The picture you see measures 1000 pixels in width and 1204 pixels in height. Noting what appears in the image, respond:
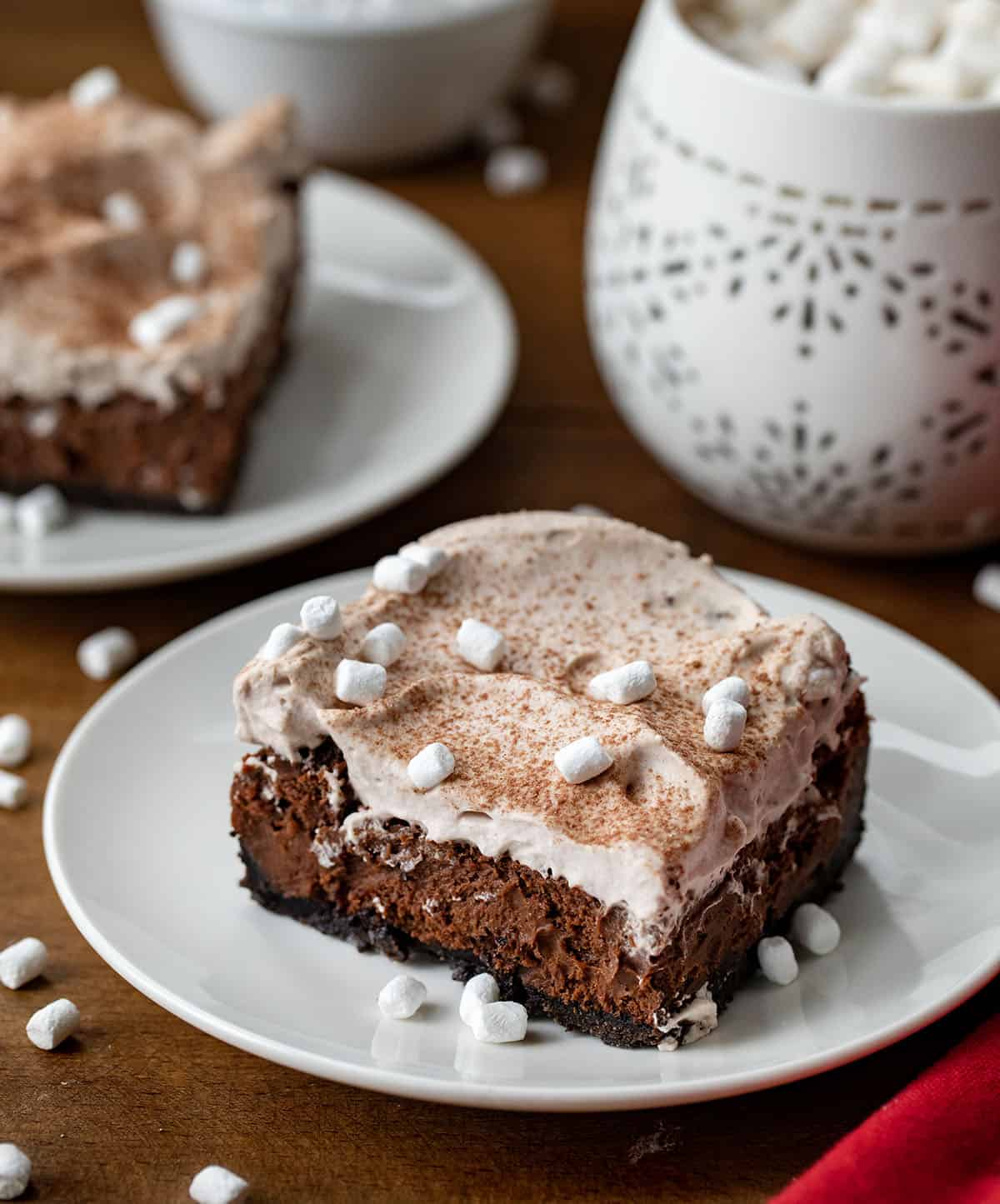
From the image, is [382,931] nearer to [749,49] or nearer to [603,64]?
[749,49]

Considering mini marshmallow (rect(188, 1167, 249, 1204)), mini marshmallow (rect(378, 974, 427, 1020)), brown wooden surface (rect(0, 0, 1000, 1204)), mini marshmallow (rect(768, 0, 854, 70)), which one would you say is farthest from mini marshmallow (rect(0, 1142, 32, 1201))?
mini marshmallow (rect(768, 0, 854, 70))

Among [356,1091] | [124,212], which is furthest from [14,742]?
[124,212]

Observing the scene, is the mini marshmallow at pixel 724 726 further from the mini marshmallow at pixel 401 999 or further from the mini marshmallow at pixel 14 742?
the mini marshmallow at pixel 14 742

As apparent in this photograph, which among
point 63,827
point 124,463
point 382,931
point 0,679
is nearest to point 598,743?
point 382,931

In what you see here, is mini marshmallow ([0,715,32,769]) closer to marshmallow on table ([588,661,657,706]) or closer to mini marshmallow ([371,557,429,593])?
mini marshmallow ([371,557,429,593])

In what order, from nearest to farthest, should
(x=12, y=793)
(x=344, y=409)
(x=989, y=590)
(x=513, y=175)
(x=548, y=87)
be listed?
(x=12, y=793) < (x=989, y=590) < (x=344, y=409) < (x=513, y=175) < (x=548, y=87)

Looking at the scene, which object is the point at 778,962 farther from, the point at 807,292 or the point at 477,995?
the point at 807,292
